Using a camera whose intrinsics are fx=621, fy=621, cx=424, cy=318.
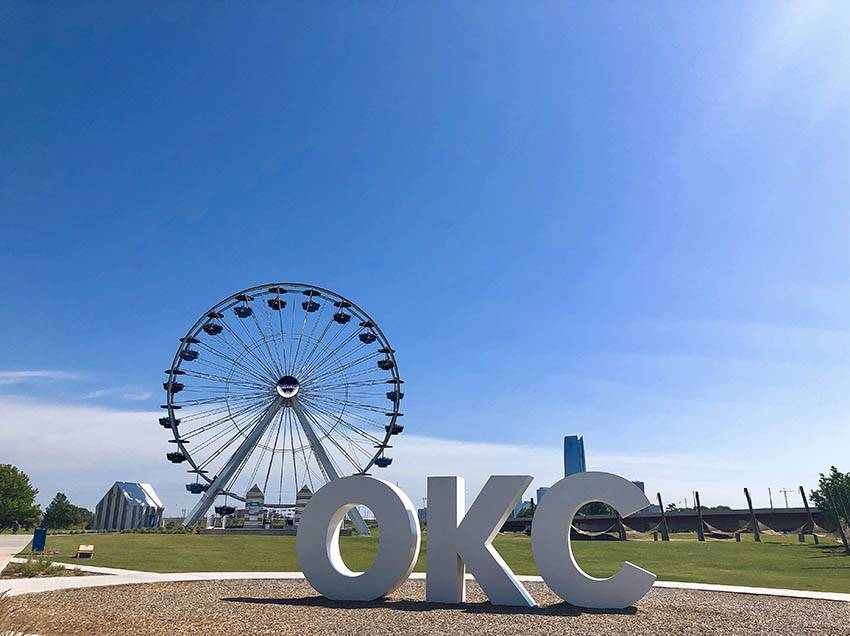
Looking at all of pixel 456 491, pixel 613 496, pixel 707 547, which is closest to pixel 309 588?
pixel 456 491

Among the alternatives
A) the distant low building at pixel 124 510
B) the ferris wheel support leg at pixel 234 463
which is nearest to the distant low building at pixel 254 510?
the ferris wheel support leg at pixel 234 463

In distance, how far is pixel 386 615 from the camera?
11914 millimetres

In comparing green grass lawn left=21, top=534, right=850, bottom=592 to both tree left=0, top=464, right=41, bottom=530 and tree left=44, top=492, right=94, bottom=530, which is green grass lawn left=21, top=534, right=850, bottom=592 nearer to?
tree left=0, top=464, right=41, bottom=530

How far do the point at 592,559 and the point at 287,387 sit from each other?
74.7 ft

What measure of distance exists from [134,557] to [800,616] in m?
22.9

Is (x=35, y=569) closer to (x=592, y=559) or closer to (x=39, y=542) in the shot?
(x=39, y=542)

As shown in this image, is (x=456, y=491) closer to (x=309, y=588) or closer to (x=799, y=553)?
(x=309, y=588)

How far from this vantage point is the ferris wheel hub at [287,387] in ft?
136

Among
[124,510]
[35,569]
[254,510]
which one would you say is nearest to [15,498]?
[124,510]

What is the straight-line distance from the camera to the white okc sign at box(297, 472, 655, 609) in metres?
12.8

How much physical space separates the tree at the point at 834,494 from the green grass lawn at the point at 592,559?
6.54 m

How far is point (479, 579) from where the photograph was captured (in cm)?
1320

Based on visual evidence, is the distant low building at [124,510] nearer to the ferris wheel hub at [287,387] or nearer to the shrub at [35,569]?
the ferris wheel hub at [287,387]

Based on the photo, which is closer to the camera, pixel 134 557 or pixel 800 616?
pixel 800 616
